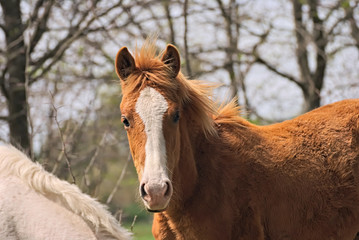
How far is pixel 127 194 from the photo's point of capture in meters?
23.5

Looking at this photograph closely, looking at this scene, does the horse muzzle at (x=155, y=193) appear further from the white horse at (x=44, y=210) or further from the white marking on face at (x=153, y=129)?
the white horse at (x=44, y=210)

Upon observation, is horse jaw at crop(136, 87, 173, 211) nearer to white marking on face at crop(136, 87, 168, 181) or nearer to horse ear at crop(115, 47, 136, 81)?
white marking on face at crop(136, 87, 168, 181)

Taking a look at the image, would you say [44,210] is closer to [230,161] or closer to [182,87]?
[182,87]

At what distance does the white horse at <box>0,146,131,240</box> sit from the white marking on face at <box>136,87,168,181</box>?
41cm

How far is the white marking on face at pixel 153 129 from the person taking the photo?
3.13 metres

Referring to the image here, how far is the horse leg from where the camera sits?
3.73 meters

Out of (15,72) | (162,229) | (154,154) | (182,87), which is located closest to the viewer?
(154,154)

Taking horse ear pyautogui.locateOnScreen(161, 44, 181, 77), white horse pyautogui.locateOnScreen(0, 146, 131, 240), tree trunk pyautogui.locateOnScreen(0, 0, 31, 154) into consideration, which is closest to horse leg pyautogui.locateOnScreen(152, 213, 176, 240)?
white horse pyautogui.locateOnScreen(0, 146, 131, 240)

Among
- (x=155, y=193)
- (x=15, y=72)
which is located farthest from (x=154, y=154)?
(x=15, y=72)

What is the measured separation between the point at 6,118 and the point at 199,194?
7.02 m

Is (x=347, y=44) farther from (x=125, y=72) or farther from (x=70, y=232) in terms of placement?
(x=70, y=232)

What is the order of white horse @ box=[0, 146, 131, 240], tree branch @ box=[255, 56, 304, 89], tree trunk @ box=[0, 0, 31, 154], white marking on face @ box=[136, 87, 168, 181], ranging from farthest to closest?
tree branch @ box=[255, 56, 304, 89]
tree trunk @ box=[0, 0, 31, 154]
white marking on face @ box=[136, 87, 168, 181]
white horse @ box=[0, 146, 131, 240]

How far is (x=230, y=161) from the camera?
3.79m

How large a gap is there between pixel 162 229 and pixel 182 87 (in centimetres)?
110
